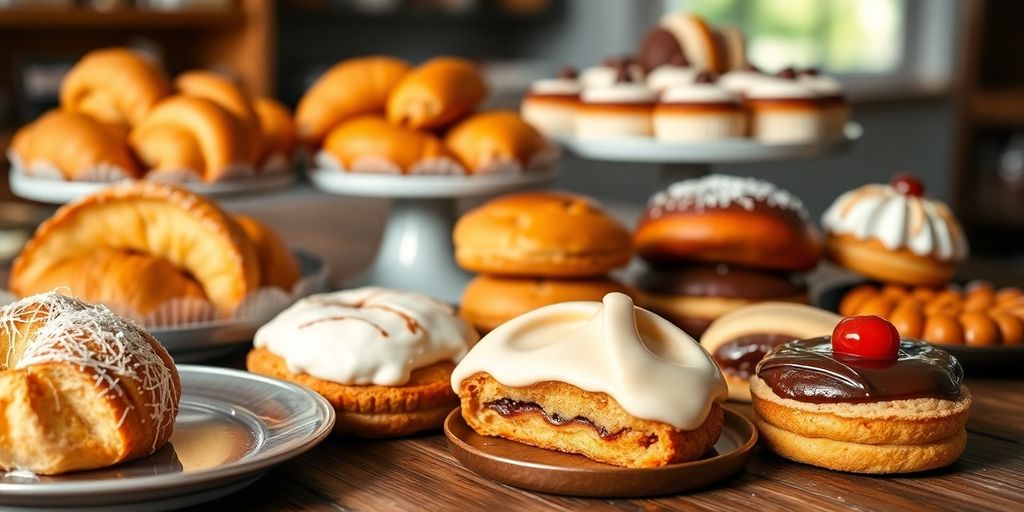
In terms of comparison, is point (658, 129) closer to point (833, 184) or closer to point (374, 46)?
point (374, 46)

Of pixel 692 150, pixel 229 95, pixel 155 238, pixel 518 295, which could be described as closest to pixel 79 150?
pixel 229 95

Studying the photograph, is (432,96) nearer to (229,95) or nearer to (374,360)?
(229,95)

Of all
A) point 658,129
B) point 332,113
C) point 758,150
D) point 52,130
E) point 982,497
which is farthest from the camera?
point 658,129

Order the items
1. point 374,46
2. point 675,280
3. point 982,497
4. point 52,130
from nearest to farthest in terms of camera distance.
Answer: point 982,497
point 675,280
point 52,130
point 374,46

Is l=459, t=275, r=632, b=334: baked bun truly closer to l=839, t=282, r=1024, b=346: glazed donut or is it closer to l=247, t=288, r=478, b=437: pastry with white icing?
l=247, t=288, r=478, b=437: pastry with white icing

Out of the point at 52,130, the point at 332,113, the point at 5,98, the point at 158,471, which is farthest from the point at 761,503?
the point at 5,98

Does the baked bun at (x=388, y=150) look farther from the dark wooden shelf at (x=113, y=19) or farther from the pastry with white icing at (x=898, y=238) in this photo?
the dark wooden shelf at (x=113, y=19)
